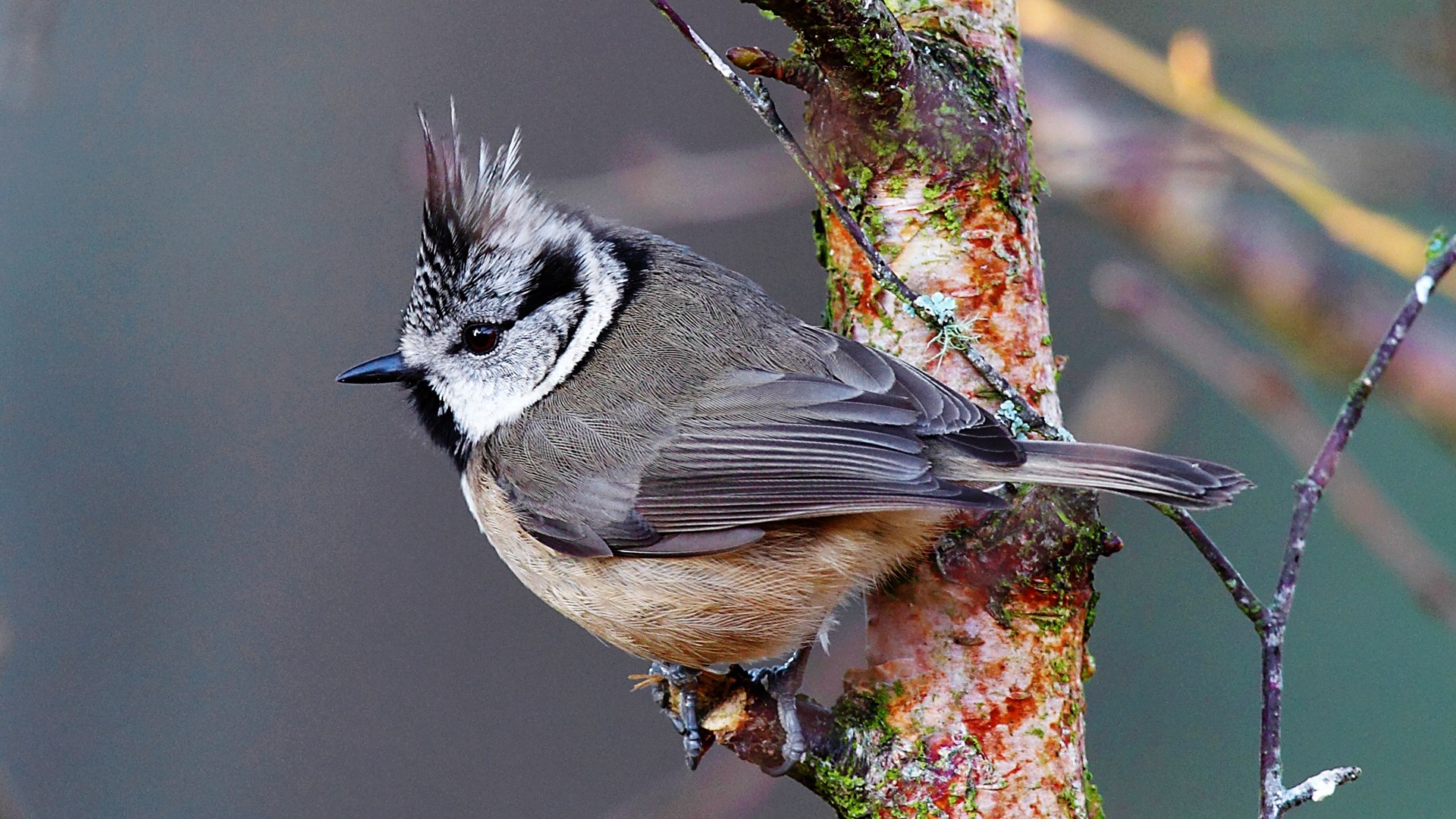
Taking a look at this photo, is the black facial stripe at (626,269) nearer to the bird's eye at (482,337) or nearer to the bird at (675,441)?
the bird at (675,441)

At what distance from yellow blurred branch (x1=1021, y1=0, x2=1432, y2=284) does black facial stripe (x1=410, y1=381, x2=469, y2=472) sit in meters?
1.46

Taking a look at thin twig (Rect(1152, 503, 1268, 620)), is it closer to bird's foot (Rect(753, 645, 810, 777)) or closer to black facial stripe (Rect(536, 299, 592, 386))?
bird's foot (Rect(753, 645, 810, 777))

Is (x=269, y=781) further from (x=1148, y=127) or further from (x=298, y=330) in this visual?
(x=1148, y=127)

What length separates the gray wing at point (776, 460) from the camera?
2111 mm

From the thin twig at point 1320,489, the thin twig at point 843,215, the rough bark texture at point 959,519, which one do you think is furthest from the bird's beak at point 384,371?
the thin twig at point 1320,489

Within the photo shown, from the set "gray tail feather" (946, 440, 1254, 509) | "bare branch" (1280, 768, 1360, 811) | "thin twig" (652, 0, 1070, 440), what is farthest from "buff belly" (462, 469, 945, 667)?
"bare branch" (1280, 768, 1360, 811)

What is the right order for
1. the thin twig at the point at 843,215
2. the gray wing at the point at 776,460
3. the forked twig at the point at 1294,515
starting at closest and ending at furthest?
the forked twig at the point at 1294,515, the thin twig at the point at 843,215, the gray wing at the point at 776,460

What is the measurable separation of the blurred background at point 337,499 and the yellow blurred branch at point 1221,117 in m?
0.89

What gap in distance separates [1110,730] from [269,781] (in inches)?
120

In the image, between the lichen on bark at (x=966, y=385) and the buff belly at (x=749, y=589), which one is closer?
the lichen on bark at (x=966, y=385)

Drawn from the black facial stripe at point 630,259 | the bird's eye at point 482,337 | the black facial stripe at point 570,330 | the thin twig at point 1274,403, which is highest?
the thin twig at point 1274,403

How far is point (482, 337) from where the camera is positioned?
8.68 feet

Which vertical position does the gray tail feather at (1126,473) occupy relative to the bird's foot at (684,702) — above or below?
above

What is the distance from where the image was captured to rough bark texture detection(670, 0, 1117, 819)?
1906mm
